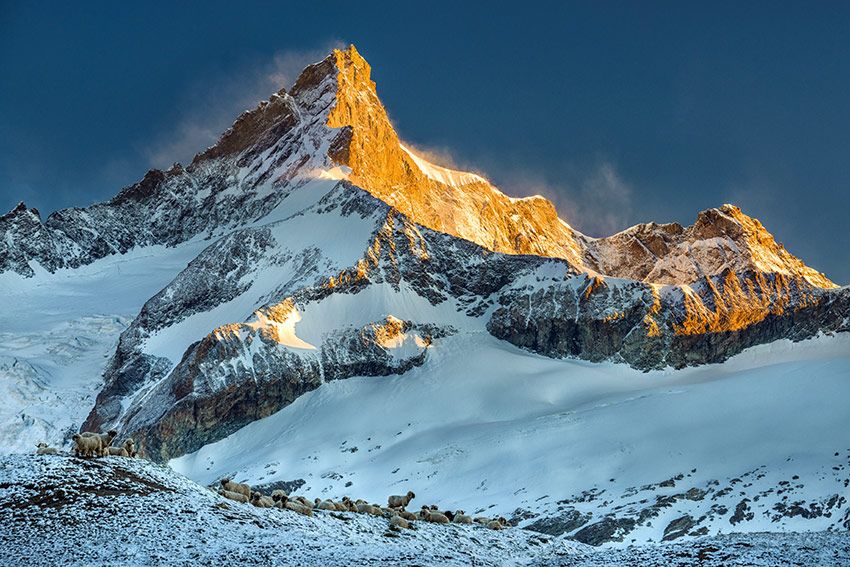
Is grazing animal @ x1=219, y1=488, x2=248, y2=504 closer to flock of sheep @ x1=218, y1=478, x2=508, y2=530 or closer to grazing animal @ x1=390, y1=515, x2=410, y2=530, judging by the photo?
flock of sheep @ x1=218, y1=478, x2=508, y2=530

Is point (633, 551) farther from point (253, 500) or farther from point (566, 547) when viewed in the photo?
point (253, 500)

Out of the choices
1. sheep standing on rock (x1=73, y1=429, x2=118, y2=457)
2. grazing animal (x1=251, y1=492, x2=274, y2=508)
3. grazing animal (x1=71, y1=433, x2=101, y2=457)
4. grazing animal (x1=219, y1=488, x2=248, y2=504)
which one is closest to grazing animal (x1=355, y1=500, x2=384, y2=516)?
grazing animal (x1=251, y1=492, x2=274, y2=508)

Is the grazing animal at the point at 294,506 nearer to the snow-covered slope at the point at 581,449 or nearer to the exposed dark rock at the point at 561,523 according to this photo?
the snow-covered slope at the point at 581,449

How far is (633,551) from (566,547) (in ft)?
24.0

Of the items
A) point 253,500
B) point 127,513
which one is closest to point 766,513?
point 253,500

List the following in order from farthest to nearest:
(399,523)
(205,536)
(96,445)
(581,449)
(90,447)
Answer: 1. (581,449)
2. (399,523)
3. (96,445)
4. (90,447)
5. (205,536)

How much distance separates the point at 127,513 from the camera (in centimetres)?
4022

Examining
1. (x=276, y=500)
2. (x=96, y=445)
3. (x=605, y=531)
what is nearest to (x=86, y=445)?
(x=96, y=445)

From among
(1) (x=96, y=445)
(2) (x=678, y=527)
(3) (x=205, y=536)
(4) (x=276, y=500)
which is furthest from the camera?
(2) (x=678, y=527)

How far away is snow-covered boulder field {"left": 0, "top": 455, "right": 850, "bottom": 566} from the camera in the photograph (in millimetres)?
36781

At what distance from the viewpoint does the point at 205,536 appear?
39.0m

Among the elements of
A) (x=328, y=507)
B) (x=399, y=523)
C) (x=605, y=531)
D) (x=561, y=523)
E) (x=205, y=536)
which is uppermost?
(x=328, y=507)

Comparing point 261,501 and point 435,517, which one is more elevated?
point 261,501

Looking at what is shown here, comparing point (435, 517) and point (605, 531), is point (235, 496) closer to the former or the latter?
point (435, 517)
